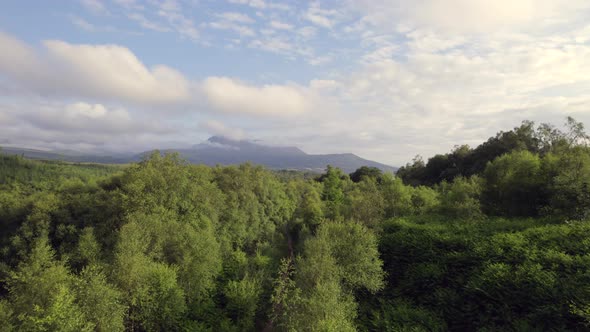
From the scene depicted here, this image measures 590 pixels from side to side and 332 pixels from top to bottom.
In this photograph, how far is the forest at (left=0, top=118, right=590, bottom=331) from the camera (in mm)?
27062

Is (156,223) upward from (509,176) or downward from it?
downward

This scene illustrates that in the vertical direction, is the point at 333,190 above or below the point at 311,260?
above

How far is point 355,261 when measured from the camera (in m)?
37.0

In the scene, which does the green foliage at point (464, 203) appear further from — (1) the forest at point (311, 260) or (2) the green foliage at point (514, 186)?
(2) the green foliage at point (514, 186)

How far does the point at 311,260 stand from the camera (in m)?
32.9

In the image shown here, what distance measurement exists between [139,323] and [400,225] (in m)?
38.8

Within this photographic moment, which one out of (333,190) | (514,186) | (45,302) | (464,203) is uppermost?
(514,186)

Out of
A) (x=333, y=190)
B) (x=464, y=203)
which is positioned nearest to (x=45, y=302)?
(x=464, y=203)

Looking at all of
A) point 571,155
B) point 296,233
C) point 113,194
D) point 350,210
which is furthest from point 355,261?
point 296,233

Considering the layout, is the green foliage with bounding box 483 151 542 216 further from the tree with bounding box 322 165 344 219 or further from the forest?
the tree with bounding box 322 165 344 219

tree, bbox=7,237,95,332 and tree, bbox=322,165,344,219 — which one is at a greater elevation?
tree, bbox=322,165,344,219

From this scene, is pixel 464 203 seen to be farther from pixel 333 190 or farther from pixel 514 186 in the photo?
pixel 333 190

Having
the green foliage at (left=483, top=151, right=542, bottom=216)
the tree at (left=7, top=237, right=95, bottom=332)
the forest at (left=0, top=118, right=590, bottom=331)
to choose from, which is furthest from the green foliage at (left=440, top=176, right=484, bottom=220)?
the tree at (left=7, top=237, right=95, bottom=332)

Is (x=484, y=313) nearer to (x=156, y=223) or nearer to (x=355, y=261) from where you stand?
(x=355, y=261)
